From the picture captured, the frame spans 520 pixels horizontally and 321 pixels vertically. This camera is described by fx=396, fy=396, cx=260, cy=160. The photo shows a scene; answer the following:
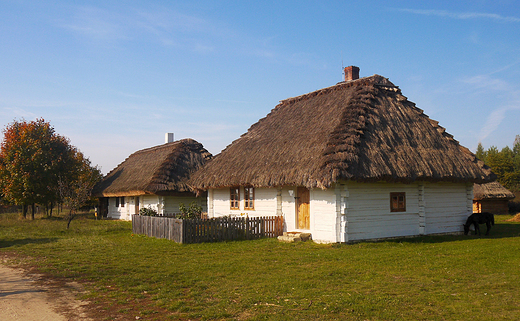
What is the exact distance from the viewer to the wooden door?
52.2ft

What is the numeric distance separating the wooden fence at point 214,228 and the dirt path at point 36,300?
586 centimetres

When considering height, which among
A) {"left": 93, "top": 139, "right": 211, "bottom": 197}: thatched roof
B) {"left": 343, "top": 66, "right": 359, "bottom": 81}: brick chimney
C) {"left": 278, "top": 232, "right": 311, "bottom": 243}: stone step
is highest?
{"left": 343, "top": 66, "right": 359, "bottom": 81}: brick chimney

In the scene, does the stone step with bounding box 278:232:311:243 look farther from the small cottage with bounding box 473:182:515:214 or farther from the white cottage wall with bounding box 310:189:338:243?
the small cottage with bounding box 473:182:515:214

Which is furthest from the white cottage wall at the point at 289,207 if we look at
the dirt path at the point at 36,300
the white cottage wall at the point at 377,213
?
the dirt path at the point at 36,300

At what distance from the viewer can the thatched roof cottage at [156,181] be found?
25.1 m

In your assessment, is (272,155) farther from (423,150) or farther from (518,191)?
(518,191)

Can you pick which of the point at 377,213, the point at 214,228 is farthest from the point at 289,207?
the point at 377,213

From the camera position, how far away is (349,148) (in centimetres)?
1401

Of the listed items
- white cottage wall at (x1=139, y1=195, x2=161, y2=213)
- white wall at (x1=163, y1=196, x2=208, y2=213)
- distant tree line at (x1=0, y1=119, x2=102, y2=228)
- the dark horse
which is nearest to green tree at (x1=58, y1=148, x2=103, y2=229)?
distant tree line at (x1=0, y1=119, x2=102, y2=228)

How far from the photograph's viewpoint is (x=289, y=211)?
16.7 m

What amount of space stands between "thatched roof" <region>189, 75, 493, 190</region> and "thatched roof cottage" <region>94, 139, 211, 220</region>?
173 inches

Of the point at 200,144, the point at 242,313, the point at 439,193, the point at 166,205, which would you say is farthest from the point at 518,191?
the point at 242,313

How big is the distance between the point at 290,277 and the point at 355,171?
5757 mm

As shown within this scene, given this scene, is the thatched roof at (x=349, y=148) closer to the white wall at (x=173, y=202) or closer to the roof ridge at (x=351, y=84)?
the roof ridge at (x=351, y=84)
